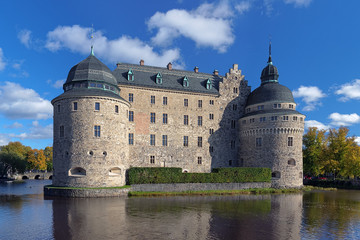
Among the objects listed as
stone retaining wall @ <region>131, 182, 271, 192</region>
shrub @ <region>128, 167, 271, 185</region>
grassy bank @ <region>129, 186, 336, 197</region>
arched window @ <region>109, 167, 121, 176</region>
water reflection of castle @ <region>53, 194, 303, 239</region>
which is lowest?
grassy bank @ <region>129, 186, 336, 197</region>

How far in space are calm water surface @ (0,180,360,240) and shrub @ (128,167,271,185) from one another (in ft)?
32.0

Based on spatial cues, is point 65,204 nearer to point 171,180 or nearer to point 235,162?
point 171,180

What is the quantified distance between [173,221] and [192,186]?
774 inches

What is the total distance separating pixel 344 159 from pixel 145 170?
41291 millimetres

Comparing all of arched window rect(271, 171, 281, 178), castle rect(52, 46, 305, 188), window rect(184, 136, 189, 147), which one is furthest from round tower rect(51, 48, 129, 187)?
arched window rect(271, 171, 281, 178)

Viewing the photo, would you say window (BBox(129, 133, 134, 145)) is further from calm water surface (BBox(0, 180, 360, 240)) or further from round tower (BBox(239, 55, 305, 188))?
round tower (BBox(239, 55, 305, 188))

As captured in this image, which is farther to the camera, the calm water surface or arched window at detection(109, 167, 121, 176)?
arched window at detection(109, 167, 121, 176)

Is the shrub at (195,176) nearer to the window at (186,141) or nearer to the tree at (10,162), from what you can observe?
the window at (186,141)

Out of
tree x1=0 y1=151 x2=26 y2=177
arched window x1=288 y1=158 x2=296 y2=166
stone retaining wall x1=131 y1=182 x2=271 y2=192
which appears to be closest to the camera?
stone retaining wall x1=131 y1=182 x2=271 y2=192

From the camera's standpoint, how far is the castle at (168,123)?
120 ft

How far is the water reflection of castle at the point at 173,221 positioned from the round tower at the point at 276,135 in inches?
705

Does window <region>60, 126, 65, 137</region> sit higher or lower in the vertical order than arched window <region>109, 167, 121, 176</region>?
higher

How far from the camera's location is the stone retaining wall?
3797 cm

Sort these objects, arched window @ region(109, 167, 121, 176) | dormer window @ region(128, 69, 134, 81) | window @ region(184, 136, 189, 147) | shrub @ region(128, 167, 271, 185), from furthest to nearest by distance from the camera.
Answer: window @ region(184, 136, 189, 147) → dormer window @ region(128, 69, 134, 81) → shrub @ region(128, 167, 271, 185) → arched window @ region(109, 167, 121, 176)
